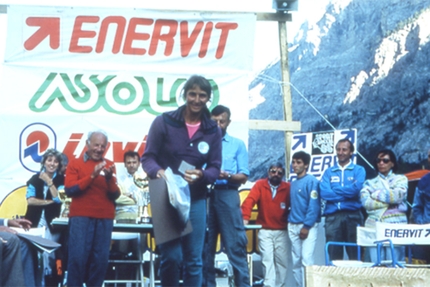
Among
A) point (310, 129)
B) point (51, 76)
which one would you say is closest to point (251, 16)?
point (51, 76)

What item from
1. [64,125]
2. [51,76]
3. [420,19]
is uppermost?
[420,19]

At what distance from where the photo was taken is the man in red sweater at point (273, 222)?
27.1 feet

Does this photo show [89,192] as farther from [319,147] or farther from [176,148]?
[319,147]

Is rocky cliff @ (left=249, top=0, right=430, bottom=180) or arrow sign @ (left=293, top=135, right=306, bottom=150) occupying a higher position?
rocky cliff @ (left=249, top=0, right=430, bottom=180)

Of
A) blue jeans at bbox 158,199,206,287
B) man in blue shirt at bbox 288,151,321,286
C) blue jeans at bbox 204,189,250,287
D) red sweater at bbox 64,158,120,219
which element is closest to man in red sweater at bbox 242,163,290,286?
man in blue shirt at bbox 288,151,321,286

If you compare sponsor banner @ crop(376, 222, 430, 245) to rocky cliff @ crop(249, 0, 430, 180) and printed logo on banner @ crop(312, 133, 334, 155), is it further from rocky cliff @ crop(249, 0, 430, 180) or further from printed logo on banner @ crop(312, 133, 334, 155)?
rocky cliff @ crop(249, 0, 430, 180)

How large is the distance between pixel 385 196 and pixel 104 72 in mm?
3937

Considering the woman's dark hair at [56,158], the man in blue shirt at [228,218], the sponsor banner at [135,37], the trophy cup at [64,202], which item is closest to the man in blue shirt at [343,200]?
the man in blue shirt at [228,218]

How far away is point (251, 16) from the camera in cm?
946

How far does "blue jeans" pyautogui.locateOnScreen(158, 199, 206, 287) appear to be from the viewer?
4578mm

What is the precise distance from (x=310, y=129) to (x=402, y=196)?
24304mm

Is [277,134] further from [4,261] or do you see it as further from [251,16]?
[4,261]

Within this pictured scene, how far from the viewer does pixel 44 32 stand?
923cm

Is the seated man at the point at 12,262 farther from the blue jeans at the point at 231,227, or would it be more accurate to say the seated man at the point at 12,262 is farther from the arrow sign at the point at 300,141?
the arrow sign at the point at 300,141
